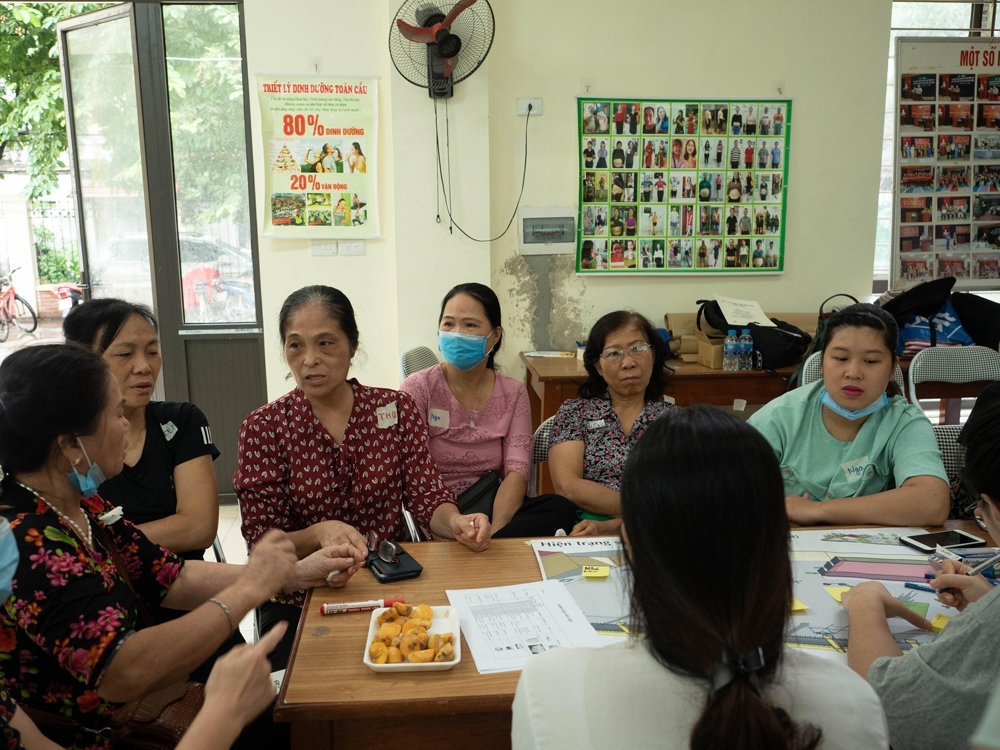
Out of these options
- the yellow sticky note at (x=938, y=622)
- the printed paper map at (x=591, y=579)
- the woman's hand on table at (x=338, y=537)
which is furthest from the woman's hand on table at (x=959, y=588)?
the woman's hand on table at (x=338, y=537)

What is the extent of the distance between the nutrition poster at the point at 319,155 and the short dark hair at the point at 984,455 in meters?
3.36

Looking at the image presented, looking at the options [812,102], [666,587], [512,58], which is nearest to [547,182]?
[512,58]

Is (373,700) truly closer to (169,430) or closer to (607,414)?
(169,430)

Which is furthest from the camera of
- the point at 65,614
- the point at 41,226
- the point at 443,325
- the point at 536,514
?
the point at 41,226

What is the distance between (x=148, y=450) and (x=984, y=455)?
2.01 m

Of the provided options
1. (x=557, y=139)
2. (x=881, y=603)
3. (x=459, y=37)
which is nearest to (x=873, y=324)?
(x=881, y=603)

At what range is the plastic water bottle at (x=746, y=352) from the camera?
3986 millimetres

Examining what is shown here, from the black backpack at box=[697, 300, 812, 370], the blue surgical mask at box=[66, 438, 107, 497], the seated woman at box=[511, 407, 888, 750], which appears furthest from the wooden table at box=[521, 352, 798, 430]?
the seated woman at box=[511, 407, 888, 750]

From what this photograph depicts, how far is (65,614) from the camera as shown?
47.1 inches

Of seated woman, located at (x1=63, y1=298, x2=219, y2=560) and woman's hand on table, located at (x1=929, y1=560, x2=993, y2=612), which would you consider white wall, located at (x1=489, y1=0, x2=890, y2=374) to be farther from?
woman's hand on table, located at (x1=929, y1=560, x2=993, y2=612)

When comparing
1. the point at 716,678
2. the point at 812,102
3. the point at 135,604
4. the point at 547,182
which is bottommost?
the point at 135,604

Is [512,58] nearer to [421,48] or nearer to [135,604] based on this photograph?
[421,48]

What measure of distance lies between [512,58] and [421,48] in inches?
22.0

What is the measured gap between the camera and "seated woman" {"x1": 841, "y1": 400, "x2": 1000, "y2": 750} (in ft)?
3.63
